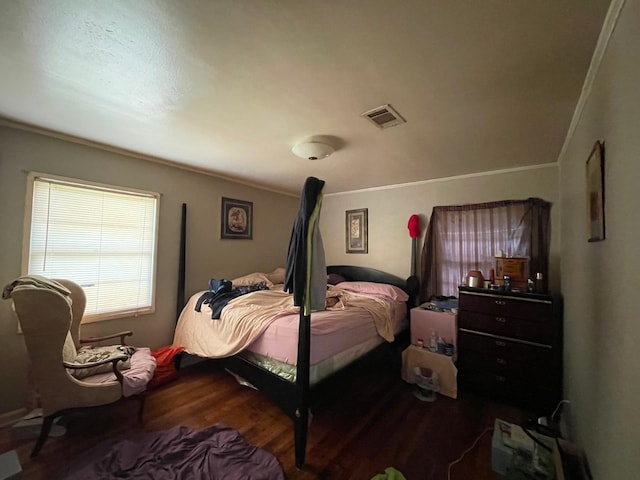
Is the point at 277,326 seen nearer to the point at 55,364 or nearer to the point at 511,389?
the point at 55,364

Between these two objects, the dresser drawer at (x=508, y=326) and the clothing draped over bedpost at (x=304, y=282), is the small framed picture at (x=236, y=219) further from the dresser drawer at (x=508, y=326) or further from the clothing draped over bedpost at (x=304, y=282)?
the dresser drawer at (x=508, y=326)

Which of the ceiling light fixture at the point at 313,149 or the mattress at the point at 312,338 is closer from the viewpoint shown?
the mattress at the point at 312,338

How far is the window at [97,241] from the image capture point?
2213 mm

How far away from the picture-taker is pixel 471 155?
259cm

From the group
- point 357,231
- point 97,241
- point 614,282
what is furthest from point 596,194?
point 97,241

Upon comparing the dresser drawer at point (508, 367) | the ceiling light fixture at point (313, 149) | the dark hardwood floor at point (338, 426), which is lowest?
the dark hardwood floor at point (338, 426)

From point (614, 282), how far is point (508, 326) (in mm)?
1643

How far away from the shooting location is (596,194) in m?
1.24

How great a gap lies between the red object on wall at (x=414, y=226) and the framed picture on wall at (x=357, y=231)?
0.79 m

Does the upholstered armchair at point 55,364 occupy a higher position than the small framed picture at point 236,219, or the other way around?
the small framed picture at point 236,219

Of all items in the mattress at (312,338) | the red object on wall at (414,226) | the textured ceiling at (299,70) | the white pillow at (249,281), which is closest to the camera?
the textured ceiling at (299,70)

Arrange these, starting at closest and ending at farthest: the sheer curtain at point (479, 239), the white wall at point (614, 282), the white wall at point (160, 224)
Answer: the white wall at point (614, 282), the white wall at point (160, 224), the sheer curtain at point (479, 239)

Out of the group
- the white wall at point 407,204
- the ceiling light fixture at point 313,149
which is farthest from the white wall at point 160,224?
the ceiling light fixture at point 313,149

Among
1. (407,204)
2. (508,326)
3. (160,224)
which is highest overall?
(407,204)
